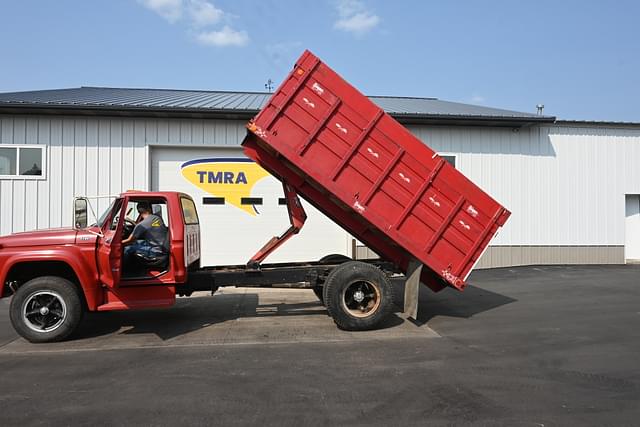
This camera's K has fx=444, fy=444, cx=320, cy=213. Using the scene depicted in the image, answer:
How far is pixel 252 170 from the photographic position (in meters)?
12.7

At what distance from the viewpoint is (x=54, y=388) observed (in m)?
4.58

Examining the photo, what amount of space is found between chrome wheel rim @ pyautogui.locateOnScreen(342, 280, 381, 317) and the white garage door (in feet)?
20.0

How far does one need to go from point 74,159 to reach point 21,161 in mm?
1340

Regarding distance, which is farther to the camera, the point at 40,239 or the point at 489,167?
the point at 489,167

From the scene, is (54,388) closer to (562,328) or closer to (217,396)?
(217,396)

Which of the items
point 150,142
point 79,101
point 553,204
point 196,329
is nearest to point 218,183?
point 150,142

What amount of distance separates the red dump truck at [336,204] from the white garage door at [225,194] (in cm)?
553

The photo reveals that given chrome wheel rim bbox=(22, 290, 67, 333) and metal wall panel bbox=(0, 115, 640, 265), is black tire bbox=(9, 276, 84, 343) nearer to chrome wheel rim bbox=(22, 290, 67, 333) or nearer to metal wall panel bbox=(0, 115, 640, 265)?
chrome wheel rim bbox=(22, 290, 67, 333)

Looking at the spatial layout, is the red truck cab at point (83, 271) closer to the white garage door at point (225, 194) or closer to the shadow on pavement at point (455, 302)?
the shadow on pavement at point (455, 302)

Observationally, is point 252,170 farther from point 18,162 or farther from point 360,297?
point 360,297

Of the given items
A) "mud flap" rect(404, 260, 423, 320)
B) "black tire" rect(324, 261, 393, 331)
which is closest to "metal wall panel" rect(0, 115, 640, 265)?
"black tire" rect(324, 261, 393, 331)

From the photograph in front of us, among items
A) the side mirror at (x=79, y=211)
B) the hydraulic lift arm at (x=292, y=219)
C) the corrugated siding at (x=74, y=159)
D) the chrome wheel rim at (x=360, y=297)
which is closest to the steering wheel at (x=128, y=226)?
the side mirror at (x=79, y=211)

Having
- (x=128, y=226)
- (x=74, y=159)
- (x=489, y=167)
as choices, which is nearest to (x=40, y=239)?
(x=128, y=226)

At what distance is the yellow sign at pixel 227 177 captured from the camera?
41.1ft
